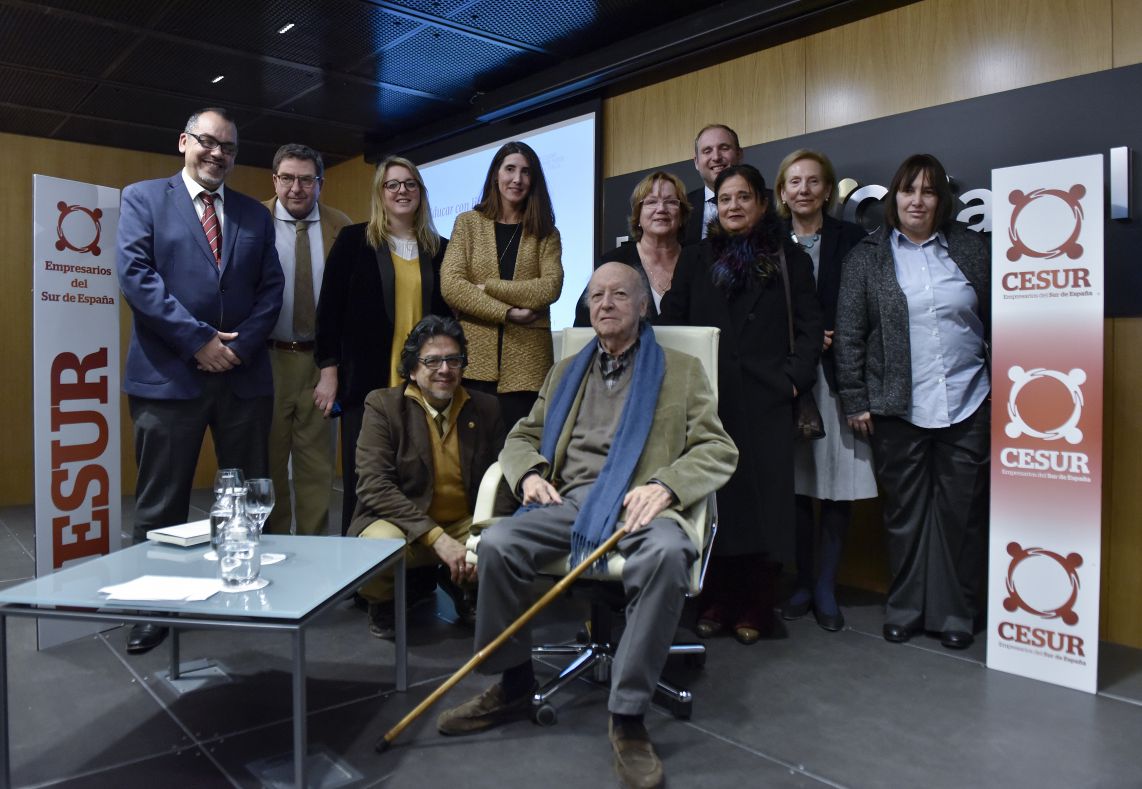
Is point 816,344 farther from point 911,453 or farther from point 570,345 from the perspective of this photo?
point 570,345

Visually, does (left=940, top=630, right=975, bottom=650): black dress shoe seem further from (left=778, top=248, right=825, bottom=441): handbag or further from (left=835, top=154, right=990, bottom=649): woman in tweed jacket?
(left=778, top=248, right=825, bottom=441): handbag

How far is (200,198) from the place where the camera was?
9.46 feet

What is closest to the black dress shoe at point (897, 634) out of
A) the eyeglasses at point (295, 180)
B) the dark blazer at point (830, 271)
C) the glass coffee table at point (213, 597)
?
the dark blazer at point (830, 271)

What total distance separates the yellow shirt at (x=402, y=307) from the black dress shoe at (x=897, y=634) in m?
2.02

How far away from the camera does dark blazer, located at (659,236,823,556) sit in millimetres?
2770

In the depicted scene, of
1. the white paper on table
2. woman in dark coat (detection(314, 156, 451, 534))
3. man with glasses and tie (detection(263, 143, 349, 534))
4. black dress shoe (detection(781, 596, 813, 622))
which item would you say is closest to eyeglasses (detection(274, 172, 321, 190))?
man with glasses and tie (detection(263, 143, 349, 534))

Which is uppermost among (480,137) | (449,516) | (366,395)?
(480,137)

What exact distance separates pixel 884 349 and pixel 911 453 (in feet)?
1.25

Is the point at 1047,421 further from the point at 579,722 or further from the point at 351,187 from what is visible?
the point at 351,187

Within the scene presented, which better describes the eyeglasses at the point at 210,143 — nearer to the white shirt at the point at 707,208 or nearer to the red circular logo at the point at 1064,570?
the white shirt at the point at 707,208

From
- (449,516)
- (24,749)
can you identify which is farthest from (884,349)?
(24,749)

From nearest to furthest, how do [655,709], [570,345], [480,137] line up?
[655,709], [570,345], [480,137]

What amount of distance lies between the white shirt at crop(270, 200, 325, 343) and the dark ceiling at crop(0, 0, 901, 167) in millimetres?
1245

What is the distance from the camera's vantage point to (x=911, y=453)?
287 centimetres
